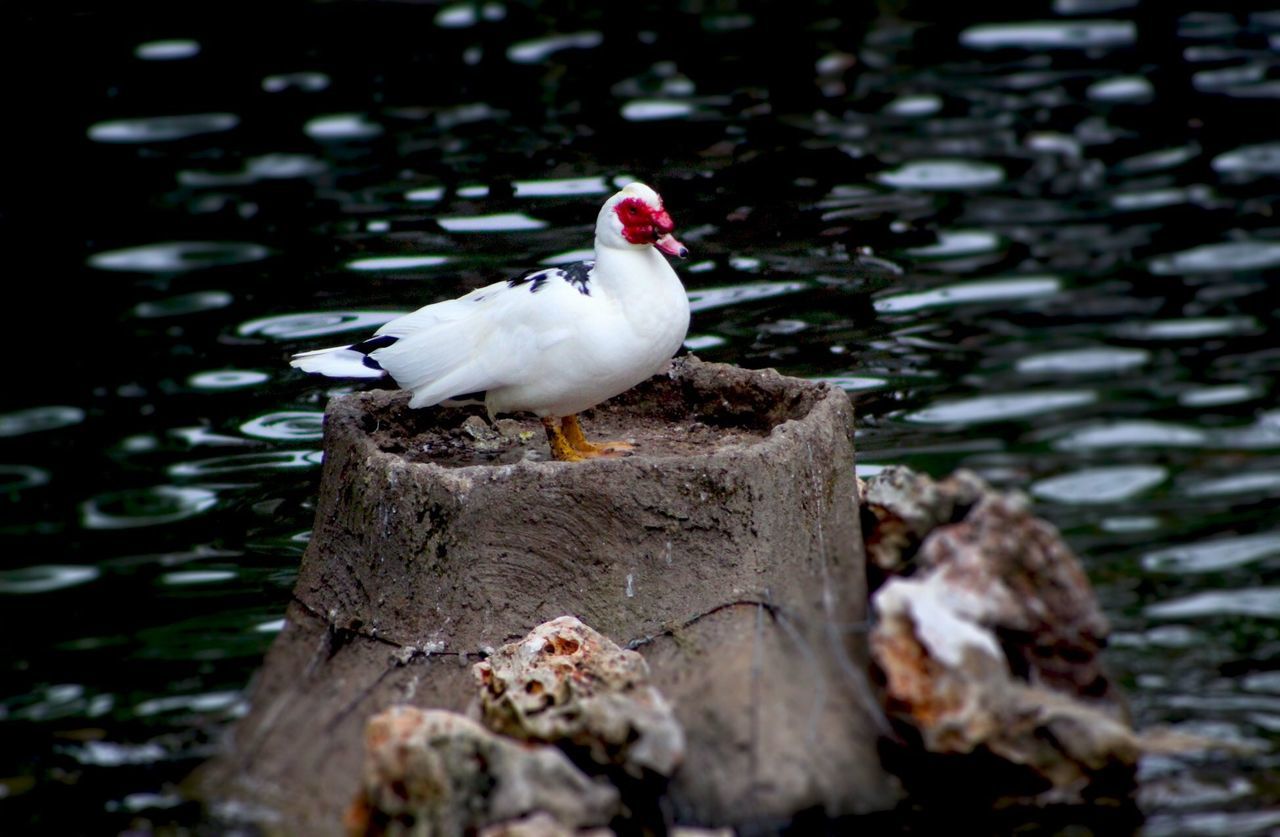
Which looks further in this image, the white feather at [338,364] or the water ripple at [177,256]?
the water ripple at [177,256]

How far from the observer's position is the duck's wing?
4.97m

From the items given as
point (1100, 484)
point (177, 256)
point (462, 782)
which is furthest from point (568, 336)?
point (177, 256)

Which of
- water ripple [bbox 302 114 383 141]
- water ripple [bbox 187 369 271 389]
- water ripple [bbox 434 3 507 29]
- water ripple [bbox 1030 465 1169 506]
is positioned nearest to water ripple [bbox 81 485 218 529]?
water ripple [bbox 187 369 271 389]

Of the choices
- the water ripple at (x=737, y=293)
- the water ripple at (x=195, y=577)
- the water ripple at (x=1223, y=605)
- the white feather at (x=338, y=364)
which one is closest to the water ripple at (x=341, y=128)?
the water ripple at (x=737, y=293)

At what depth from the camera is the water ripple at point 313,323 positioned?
25.7ft

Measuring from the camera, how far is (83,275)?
8.94 metres

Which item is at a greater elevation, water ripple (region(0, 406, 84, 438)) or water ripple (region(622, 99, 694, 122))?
water ripple (region(622, 99, 694, 122))

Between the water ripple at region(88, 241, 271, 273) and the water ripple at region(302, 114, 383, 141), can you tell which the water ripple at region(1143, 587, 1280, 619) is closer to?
the water ripple at region(88, 241, 271, 273)

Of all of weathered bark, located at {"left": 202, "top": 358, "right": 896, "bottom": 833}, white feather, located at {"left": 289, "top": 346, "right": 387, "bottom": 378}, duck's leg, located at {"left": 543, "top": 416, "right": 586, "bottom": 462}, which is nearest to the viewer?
weathered bark, located at {"left": 202, "top": 358, "right": 896, "bottom": 833}

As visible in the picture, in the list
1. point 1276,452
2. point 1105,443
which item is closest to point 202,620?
point 1105,443

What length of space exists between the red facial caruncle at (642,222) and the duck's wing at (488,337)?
0.72 feet

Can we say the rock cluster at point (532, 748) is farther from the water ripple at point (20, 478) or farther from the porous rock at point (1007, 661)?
the water ripple at point (20, 478)

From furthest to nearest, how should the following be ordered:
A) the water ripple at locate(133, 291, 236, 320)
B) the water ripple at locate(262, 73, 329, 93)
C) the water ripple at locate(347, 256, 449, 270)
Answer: the water ripple at locate(262, 73, 329, 93)
the water ripple at locate(133, 291, 236, 320)
the water ripple at locate(347, 256, 449, 270)

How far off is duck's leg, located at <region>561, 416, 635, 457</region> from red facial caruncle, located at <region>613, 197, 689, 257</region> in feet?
2.07
